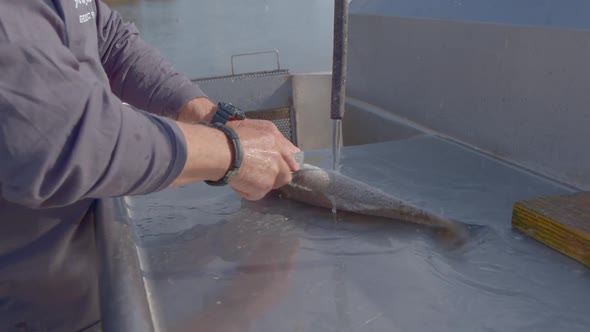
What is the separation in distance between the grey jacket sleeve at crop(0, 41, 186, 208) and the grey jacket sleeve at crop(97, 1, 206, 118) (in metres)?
0.78

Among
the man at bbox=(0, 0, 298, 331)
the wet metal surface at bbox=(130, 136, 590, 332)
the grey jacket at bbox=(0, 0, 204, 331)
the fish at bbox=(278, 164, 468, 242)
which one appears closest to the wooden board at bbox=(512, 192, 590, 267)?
the wet metal surface at bbox=(130, 136, 590, 332)

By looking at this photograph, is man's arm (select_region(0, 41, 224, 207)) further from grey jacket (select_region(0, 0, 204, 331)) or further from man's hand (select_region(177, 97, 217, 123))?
man's hand (select_region(177, 97, 217, 123))

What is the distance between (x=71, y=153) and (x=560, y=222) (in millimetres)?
1147

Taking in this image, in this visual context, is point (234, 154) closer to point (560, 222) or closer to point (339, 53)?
point (339, 53)

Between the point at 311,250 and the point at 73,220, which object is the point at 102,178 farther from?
the point at 311,250

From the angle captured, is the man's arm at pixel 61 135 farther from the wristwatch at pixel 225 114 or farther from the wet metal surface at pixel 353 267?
the wristwatch at pixel 225 114

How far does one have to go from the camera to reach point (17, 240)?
128 cm

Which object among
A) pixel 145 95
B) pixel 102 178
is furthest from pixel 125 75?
pixel 102 178

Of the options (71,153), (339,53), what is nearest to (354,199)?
(339,53)

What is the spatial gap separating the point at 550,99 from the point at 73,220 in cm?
152

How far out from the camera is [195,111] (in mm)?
1765

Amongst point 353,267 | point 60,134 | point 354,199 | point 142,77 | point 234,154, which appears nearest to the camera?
point 60,134

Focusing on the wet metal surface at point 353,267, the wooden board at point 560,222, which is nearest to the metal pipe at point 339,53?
the wet metal surface at point 353,267

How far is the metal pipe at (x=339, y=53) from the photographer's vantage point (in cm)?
150
